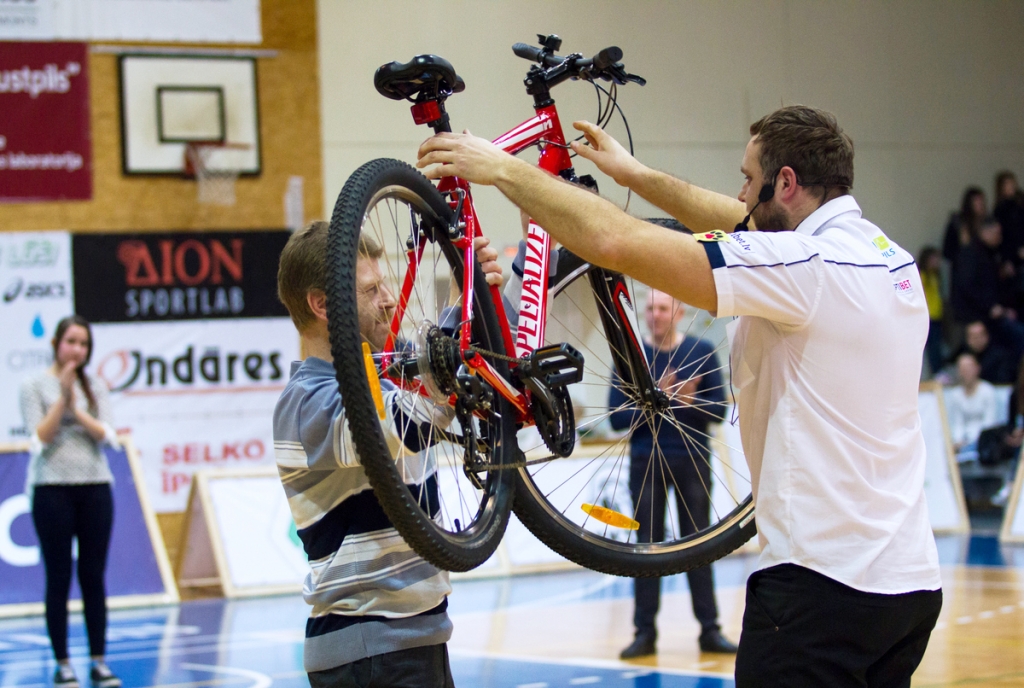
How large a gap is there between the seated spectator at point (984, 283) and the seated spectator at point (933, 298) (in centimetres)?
18

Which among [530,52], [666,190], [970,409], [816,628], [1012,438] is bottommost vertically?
[1012,438]

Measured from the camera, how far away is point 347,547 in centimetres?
232

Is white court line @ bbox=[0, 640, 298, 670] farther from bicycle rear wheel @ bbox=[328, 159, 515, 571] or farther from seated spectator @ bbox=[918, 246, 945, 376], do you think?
seated spectator @ bbox=[918, 246, 945, 376]

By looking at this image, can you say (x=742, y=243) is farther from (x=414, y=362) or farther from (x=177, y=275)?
(x=177, y=275)

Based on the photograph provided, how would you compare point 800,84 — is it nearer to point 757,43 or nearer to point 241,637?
point 757,43

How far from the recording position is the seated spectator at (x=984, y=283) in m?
11.6

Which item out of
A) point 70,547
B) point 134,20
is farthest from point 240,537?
point 134,20

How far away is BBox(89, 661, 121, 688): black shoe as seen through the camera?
5.48m

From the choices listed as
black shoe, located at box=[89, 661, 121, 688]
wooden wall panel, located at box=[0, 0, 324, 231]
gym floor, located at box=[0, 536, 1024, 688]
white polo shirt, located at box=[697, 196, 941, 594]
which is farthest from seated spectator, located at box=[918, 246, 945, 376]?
white polo shirt, located at box=[697, 196, 941, 594]

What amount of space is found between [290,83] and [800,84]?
15.7 ft

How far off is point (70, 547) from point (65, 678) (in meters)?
0.71

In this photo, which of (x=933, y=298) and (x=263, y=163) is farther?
(x=933, y=298)

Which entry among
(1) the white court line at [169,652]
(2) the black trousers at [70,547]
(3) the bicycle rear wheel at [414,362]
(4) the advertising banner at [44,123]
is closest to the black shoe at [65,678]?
(2) the black trousers at [70,547]

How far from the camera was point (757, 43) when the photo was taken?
10992 mm
